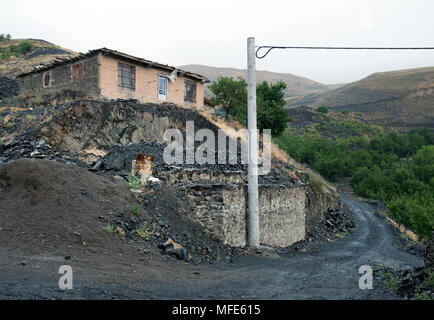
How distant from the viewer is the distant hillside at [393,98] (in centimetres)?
7669

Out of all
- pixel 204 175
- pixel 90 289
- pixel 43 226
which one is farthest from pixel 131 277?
pixel 204 175

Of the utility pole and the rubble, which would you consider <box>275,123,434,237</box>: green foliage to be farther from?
the utility pole

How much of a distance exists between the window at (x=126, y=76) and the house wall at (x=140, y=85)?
0.72 feet

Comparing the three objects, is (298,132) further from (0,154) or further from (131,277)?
(131,277)

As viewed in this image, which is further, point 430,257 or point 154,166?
point 154,166

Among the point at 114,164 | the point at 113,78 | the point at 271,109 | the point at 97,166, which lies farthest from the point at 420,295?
the point at 271,109

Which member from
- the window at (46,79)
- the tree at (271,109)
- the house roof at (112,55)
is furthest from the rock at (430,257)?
the tree at (271,109)

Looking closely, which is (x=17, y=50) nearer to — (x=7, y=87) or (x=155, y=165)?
(x=7, y=87)

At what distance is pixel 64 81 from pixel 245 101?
13526mm

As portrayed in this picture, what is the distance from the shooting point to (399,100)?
282ft

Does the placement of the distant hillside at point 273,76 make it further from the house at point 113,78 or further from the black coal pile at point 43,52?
the house at point 113,78

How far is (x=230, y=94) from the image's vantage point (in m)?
26.9

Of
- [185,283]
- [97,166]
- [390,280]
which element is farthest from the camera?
[97,166]

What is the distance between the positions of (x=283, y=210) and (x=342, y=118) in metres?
68.6
